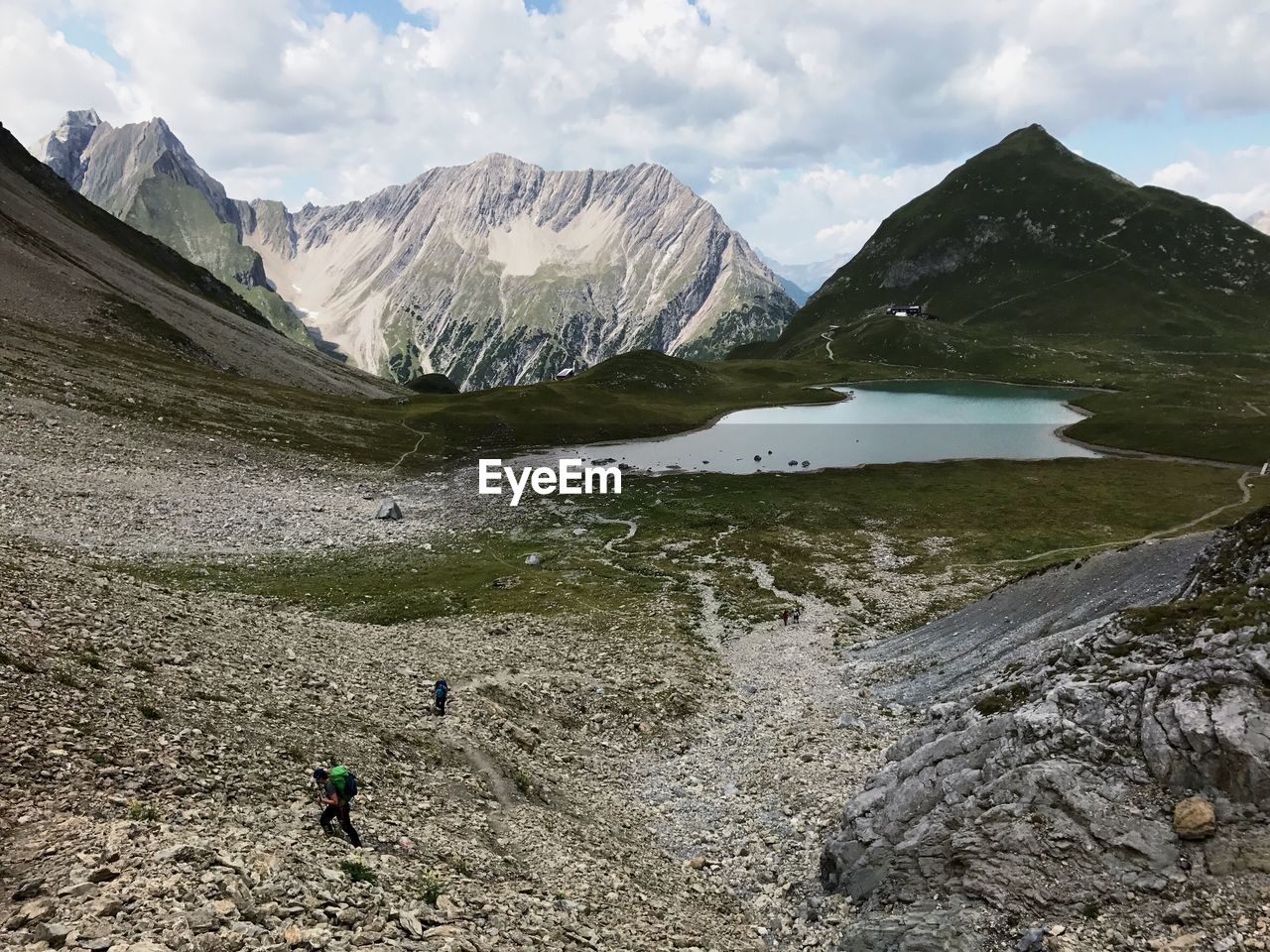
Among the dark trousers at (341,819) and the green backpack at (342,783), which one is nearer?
the green backpack at (342,783)

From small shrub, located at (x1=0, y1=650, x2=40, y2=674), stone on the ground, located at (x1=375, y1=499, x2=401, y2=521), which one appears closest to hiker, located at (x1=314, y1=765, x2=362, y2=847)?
small shrub, located at (x1=0, y1=650, x2=40, y2=674)

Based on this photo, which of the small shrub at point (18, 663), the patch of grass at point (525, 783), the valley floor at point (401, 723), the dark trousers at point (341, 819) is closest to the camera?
the valley floor at point (401, 723)

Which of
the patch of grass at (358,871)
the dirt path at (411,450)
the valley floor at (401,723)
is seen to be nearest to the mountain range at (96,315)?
the valley floor at (401,723)

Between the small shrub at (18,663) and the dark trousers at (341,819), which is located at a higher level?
the small shrub at (18,663)

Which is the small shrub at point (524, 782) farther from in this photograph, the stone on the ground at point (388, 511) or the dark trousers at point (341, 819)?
the stone on the ground at point (388, 511)

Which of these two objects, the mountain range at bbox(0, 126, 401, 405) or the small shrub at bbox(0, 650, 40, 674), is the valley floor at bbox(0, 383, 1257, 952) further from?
the mountain range at bbox(0, 126, 401, 405)

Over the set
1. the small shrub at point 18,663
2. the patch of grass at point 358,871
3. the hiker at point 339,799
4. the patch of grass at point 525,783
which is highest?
the small shrub at point 18,663

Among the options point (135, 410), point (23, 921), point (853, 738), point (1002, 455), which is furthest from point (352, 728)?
point (1002, 455)
